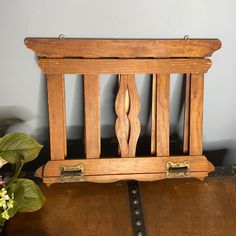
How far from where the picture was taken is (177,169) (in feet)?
4.23

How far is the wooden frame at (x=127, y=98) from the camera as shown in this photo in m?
1.19

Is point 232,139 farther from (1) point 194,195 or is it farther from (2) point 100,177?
(2) point 100,177

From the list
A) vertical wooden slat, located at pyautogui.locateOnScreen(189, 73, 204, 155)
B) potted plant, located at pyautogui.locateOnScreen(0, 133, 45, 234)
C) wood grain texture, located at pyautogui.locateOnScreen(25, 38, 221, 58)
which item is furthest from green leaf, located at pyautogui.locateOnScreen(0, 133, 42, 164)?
vertical wooden slat, located at pyautogui.locateOnScreen(189, 73, 204, 155)

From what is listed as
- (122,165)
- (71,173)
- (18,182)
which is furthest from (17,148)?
(122,165)

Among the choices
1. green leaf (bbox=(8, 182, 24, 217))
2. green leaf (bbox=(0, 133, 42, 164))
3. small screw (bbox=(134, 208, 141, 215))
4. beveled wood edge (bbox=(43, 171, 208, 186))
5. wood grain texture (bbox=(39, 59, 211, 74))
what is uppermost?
wood grain texture (bbox=(39, 59, 211, 74))

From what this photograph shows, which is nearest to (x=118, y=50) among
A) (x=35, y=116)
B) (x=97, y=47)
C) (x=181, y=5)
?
(x=97, y=47)

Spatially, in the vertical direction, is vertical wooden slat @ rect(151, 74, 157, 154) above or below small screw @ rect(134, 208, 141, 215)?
above

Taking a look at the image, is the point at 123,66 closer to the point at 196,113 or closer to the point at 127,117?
the point at 127,117

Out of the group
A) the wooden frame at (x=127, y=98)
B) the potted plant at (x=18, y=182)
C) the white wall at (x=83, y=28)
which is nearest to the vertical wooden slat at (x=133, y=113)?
the wooden frame at (x=127, y=98)

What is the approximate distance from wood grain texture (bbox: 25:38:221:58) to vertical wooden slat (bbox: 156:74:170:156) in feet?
0.26

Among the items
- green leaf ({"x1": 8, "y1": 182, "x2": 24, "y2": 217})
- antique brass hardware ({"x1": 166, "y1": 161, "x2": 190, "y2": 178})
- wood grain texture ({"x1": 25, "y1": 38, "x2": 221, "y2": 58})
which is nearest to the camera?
green leaf ({"x1": 8, "y1": 182, "x2": 24, "y2": 217})

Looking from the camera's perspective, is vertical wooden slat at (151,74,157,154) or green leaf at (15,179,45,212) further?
vertical wooden slat at (151,74,157,154)

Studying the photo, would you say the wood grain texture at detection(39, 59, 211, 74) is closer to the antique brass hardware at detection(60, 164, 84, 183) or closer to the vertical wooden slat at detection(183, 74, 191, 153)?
the vertical wooden slat at detection(183, 74, 191, 153)

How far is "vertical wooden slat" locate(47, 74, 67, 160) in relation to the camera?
121 centimetres
